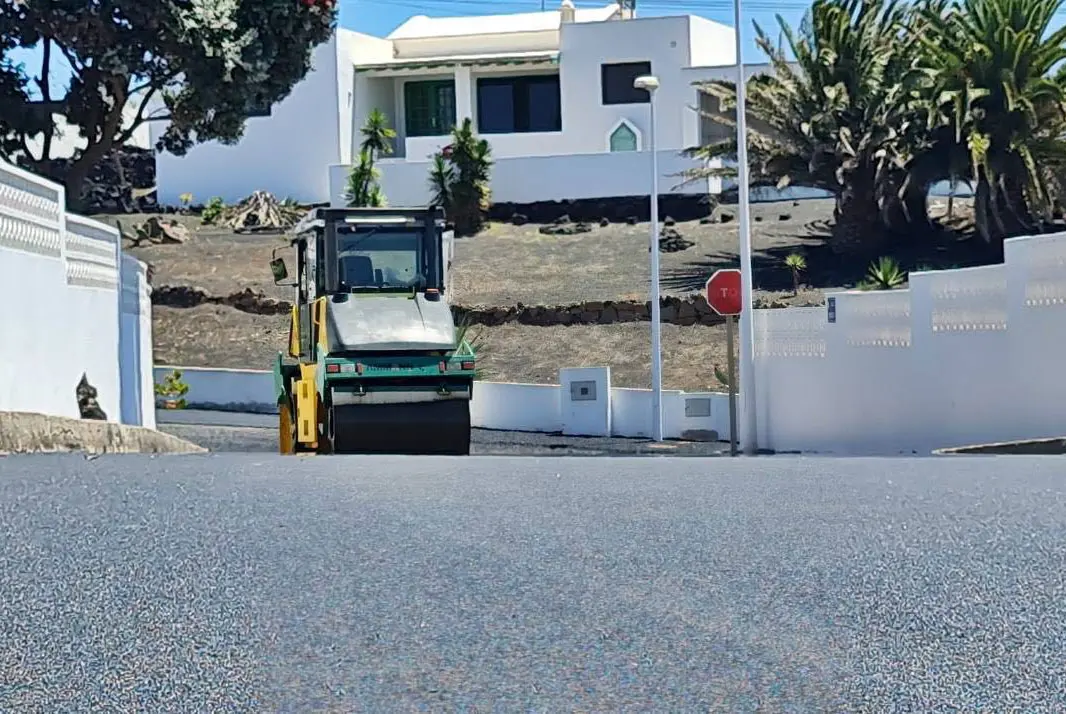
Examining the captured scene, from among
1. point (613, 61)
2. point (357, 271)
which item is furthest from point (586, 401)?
point (613, 61)

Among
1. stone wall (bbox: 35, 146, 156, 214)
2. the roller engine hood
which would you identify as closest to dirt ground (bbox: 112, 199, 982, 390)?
stone wall (bbox: 35, 146, 156, 214)

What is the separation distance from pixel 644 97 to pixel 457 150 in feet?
25.6

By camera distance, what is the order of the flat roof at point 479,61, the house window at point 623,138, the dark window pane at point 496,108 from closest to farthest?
1. the house window at point 623,138
2. the flat roof at point 479,61
3. the dark window pane at point 496,108

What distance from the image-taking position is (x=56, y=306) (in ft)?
59.6

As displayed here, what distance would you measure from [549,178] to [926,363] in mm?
31931

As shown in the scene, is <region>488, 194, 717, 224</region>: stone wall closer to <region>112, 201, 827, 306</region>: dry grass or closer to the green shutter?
<region>112, 201, 827, 306</region>: dry grass

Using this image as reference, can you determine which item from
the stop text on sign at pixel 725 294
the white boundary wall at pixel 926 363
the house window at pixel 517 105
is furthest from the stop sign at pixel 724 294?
the house window at pixel 517 105

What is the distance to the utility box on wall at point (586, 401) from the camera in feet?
105

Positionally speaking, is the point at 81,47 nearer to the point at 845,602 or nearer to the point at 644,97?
the point at 644,97

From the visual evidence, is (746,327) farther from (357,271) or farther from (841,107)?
(841,107)

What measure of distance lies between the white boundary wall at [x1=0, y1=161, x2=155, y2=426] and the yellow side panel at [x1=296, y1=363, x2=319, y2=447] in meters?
2.71

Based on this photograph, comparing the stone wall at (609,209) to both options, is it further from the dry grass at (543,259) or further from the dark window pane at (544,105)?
the dark window pane at (544,105)

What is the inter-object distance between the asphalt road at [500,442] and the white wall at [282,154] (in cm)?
2322

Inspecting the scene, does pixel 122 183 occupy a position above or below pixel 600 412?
above
